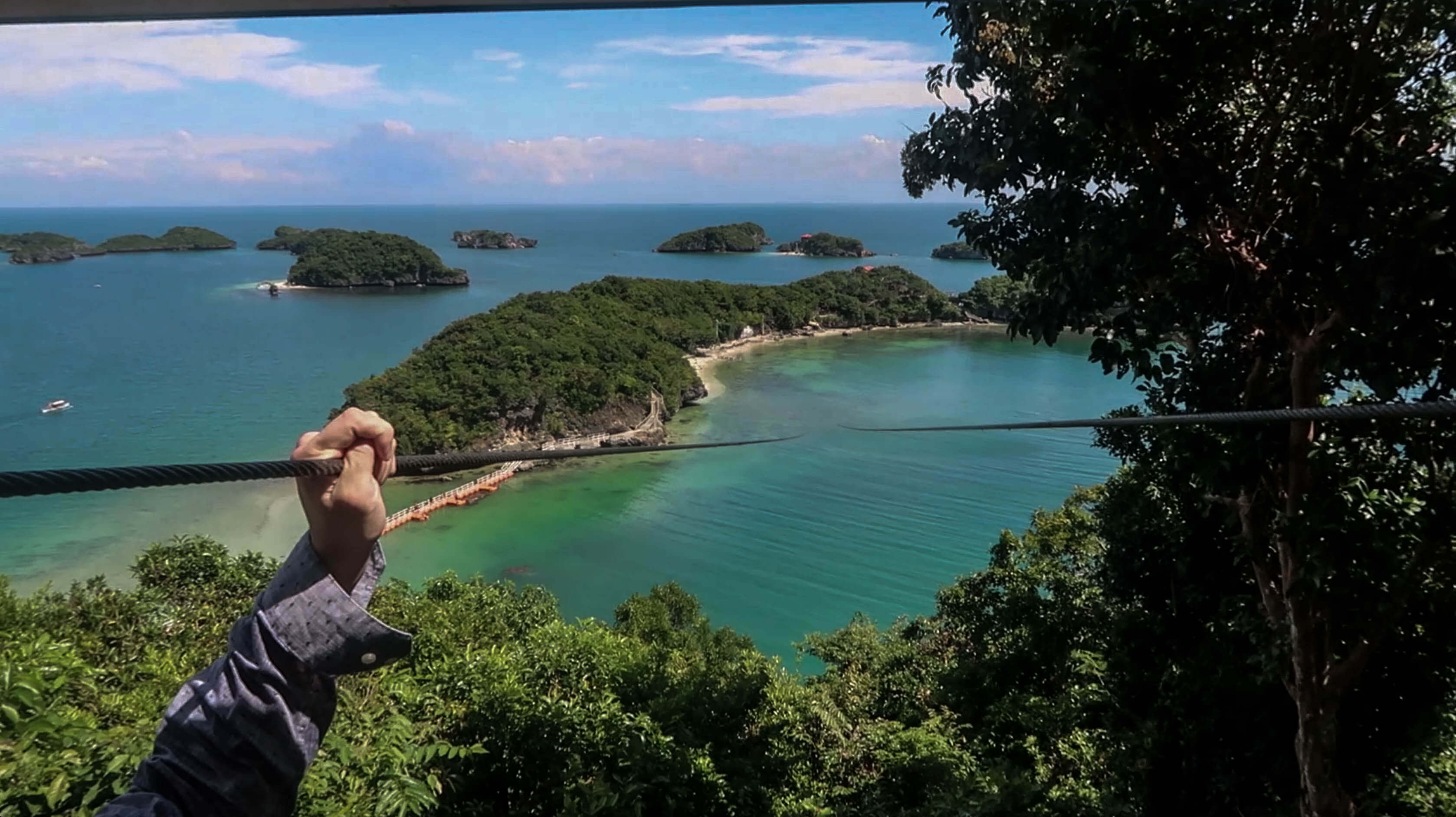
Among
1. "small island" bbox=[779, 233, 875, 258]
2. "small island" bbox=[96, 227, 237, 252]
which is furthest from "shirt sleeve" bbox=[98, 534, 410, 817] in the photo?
"small island" bbox=[96, 227, 237, 252]

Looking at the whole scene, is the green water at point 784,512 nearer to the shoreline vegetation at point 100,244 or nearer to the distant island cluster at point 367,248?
the distant island cluster at point 367,248

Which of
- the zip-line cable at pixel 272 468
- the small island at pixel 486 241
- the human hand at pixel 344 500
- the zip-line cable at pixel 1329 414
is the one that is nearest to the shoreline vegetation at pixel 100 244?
the small island at pixel 486 241

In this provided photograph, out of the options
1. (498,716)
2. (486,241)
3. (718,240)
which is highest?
(718,240)

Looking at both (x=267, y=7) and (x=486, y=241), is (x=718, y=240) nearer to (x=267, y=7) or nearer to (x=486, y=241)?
(x=486, y=241)

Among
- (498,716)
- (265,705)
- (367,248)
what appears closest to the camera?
(265,705)

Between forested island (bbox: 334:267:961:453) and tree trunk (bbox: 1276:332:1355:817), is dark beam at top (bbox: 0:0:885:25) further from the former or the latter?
forested island (bbox: 334:267:961:453)

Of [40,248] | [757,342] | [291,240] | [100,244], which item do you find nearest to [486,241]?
[291,240]
